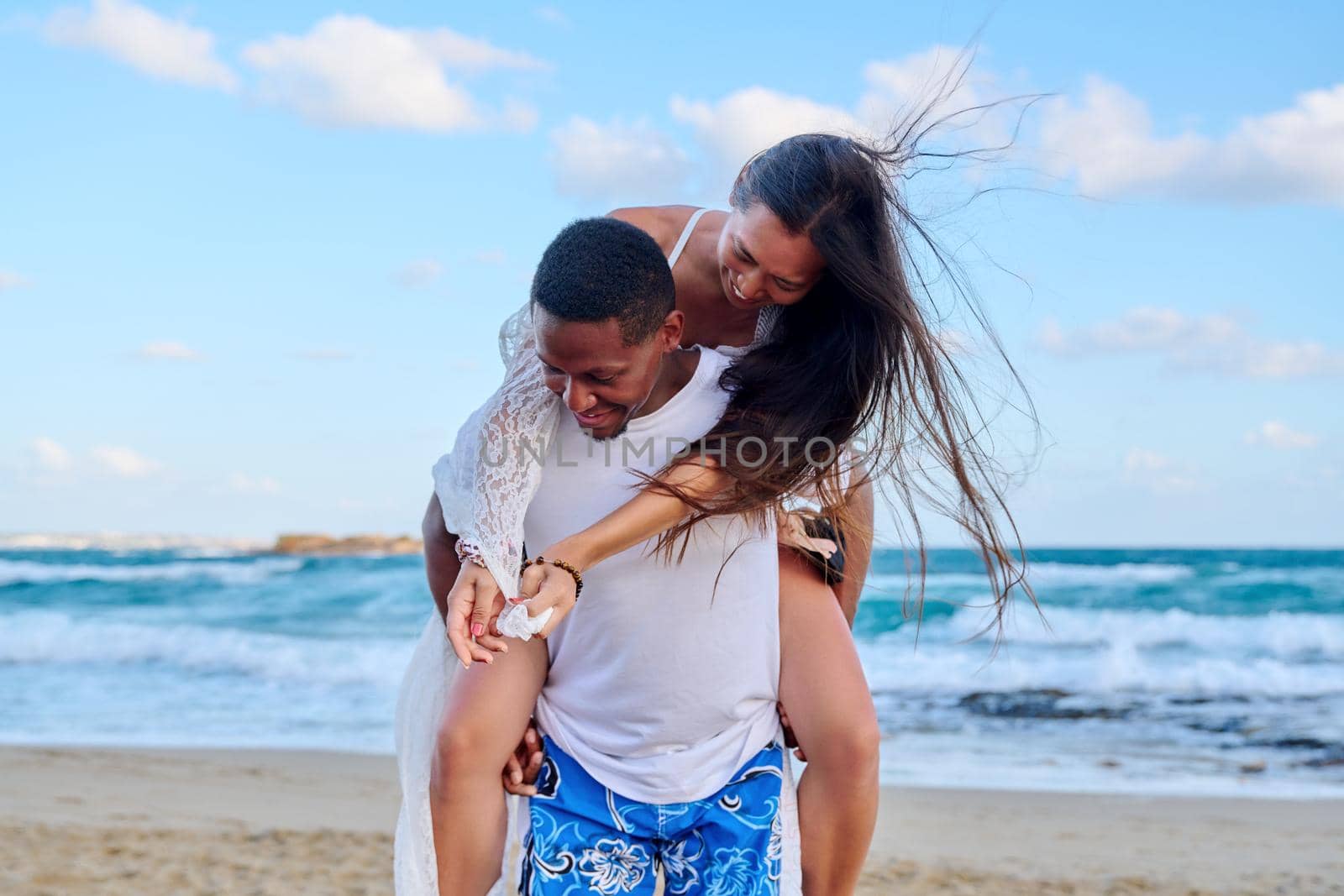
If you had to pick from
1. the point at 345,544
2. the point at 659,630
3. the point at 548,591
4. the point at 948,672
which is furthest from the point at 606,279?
the point at 345,544

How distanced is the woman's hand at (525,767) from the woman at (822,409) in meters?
0.10

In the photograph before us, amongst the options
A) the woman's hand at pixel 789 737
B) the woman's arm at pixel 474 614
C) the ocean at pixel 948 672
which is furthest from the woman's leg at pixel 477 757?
the ocean at pixel 948 672

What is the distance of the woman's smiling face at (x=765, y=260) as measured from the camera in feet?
7.89

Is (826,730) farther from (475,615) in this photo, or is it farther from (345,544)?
(345,544)

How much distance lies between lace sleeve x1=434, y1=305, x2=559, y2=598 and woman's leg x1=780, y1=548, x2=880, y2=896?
1.92 ft

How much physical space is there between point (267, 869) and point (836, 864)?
4.03 m

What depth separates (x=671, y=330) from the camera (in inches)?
91.1

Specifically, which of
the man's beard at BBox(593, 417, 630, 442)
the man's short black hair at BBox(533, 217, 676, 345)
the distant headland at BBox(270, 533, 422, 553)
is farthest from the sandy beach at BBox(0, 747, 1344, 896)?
the distant headland at BBox(270, 533, 422, 553)

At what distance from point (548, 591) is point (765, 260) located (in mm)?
→ 828

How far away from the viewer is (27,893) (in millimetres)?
5164

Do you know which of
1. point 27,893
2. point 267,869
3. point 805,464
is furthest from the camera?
point 267,869

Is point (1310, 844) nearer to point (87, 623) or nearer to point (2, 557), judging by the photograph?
point (87, 623)

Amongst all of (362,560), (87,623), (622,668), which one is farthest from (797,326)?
(362,560)

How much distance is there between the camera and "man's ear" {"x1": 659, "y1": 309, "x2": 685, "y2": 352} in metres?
2.28
